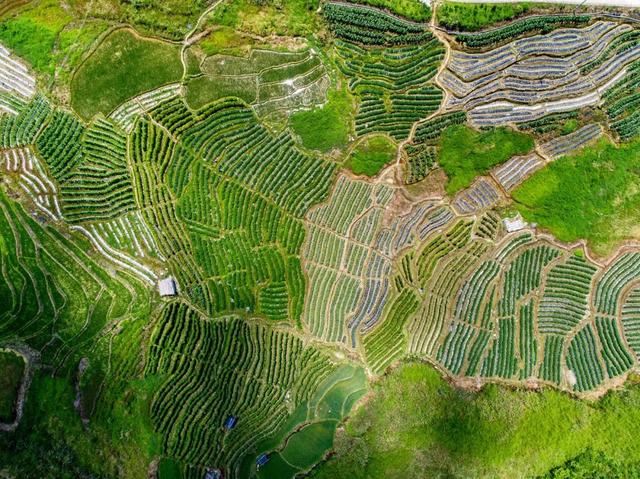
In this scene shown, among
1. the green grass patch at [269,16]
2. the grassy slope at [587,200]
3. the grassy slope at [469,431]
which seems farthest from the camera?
the grassy slope at [587,200]

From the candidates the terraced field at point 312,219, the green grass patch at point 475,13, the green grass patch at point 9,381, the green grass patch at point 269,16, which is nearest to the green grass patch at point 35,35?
the terraced field at point 312,219

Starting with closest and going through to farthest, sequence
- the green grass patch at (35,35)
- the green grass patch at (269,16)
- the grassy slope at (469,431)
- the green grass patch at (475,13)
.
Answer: the green grass patch at (35,35)
the grassy slope at (469,431)
the green grass patch at (269,16)
the green grass patch at (475,13)

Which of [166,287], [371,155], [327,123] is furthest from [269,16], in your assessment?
[166,287]

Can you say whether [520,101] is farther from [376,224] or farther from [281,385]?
[281,385]

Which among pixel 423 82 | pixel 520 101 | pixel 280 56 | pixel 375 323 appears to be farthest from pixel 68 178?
pixel 520 101

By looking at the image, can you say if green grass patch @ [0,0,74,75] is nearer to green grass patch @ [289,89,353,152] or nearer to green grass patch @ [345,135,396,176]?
green grass patch @ [289,89,353,152]

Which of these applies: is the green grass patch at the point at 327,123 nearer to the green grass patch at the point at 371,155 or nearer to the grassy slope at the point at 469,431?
the green grass patch at the point at 371,155
